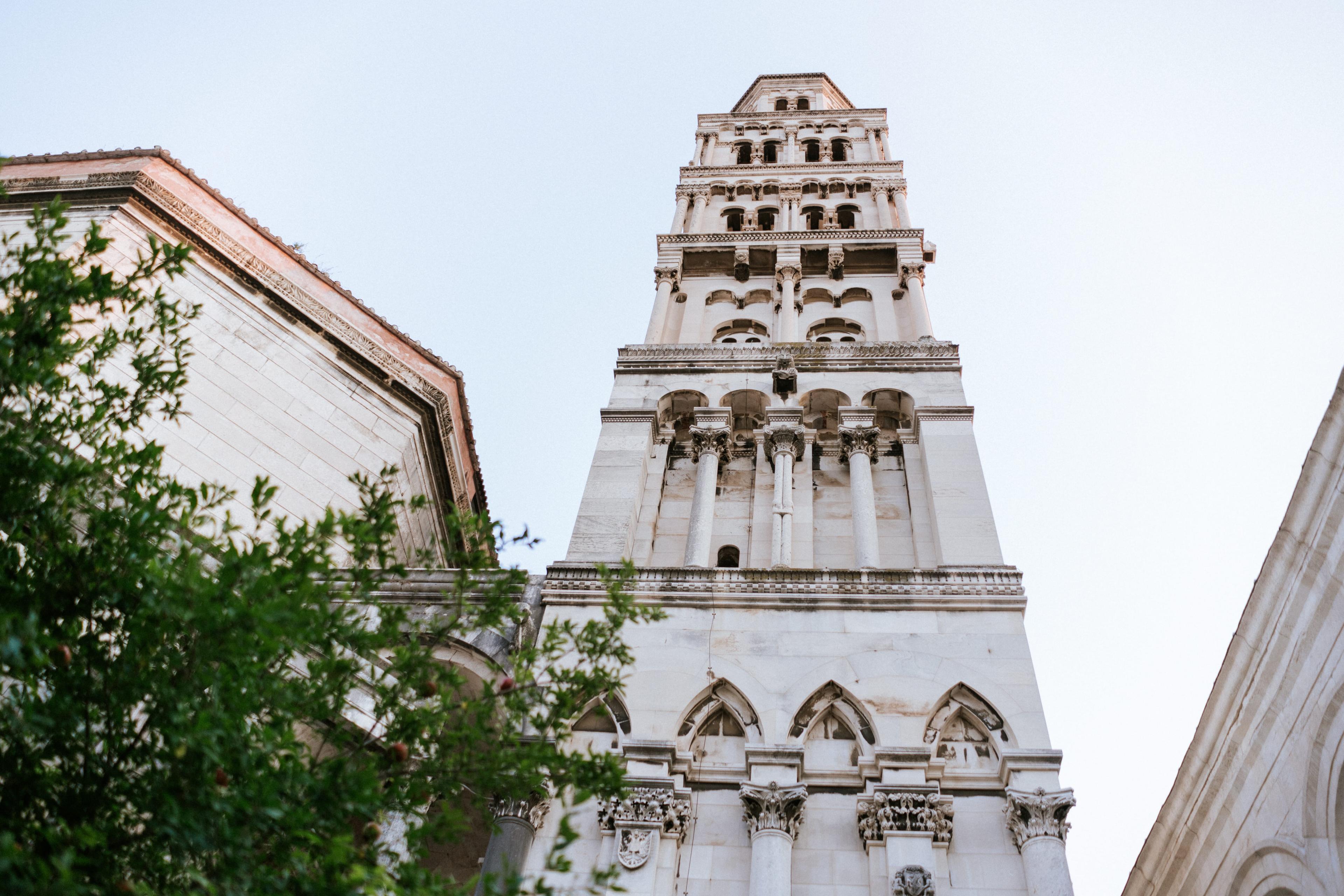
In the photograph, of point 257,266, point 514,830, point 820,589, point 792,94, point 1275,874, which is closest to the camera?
point 1275,874

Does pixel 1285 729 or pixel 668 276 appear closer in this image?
pixel 1285 729

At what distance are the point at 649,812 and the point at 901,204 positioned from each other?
19500 mm

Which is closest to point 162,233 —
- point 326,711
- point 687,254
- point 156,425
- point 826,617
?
point 156,425

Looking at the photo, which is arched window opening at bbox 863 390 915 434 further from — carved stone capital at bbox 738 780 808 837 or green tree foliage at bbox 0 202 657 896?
green tree foliage at bbox 0 202 657 896

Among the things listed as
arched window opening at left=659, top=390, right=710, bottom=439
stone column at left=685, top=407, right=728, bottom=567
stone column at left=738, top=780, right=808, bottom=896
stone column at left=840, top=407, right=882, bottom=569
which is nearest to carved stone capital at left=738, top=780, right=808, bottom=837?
stone column at left=738, top=780, right=808, bottom=896

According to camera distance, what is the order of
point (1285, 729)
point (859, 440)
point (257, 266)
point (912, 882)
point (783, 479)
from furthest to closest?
point (257, 266), point (859, 440), point (783, 479), point (1285, 729), point (912, 882)

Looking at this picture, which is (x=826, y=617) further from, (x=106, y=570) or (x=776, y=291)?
(x=776, y=291)

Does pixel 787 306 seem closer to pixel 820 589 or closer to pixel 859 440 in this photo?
pixel 859 440

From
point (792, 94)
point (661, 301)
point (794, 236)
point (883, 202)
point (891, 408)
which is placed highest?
point (792, 94)

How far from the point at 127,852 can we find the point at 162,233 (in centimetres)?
1422

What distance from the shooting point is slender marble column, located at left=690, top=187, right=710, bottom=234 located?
26.7m

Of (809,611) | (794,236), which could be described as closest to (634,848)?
(809,611)

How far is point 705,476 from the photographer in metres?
17.0

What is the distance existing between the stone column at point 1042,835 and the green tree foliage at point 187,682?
4770 millimetres
